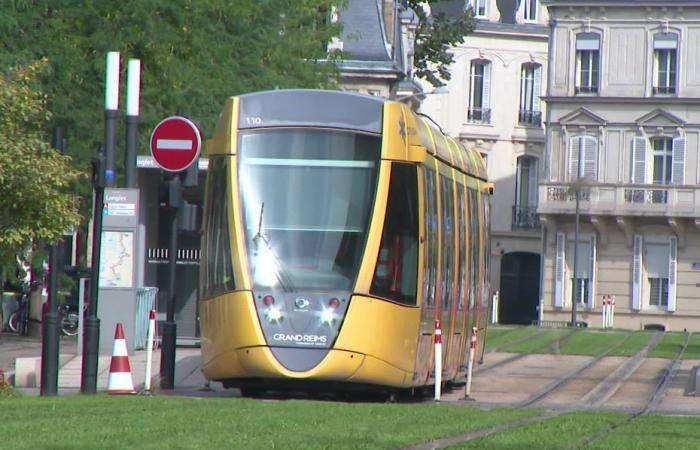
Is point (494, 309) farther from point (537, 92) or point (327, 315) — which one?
point (327, 315)

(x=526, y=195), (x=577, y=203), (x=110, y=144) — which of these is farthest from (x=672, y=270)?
(x=110, y=144)

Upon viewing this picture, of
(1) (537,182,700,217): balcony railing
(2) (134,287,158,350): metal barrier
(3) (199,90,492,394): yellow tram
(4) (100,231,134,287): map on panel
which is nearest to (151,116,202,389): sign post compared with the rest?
(3) (199,90,492,394): yellow tram

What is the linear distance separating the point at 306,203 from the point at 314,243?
0.44 m

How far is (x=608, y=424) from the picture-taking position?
639 inches

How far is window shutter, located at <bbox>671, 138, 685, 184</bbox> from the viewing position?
66188mm

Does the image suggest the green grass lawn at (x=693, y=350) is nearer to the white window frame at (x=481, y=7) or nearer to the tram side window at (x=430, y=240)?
the tram side window at (x=430, y=240)

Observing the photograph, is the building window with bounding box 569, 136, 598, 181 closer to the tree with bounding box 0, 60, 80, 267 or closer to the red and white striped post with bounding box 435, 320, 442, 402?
the tree with bounding box 0, 60, 80, 267

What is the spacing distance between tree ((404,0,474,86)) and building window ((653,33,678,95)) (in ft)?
23.5

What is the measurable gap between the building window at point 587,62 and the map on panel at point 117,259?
41.4m

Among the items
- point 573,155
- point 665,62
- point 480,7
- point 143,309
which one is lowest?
point 143,309

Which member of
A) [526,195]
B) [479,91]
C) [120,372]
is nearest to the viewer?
[120,372]

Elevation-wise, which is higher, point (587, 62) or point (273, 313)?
point (587, 62)

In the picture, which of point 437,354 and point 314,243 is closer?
point 314,243

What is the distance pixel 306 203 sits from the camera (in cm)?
1947
